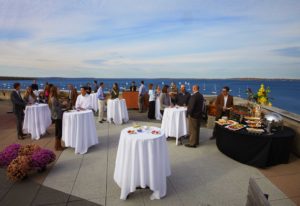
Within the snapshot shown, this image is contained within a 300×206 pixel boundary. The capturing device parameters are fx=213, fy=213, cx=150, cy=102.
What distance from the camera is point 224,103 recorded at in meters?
6.84

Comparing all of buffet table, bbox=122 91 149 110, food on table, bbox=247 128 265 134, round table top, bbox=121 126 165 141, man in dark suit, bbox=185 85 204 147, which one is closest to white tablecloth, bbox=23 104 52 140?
round table top, bbox=121 126 165 141

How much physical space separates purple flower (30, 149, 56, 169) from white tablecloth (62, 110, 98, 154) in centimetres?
113

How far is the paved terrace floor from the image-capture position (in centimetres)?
361

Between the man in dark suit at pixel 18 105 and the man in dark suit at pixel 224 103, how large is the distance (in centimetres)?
640

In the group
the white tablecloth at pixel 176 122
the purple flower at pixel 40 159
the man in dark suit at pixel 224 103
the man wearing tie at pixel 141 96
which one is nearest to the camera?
the purple flower at pixel 40 159

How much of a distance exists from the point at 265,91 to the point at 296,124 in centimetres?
128

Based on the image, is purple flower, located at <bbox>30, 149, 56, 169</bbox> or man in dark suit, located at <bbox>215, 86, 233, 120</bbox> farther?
man in dark suit, located at <bbox>215, 86, 233, 120</bbox>

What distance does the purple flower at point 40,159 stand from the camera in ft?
14.4

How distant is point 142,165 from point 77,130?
9.51 feet

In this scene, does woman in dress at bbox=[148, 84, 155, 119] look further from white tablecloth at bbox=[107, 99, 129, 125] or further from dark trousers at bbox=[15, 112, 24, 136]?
dark trousers at bbox=[15, 112, 24, 136]

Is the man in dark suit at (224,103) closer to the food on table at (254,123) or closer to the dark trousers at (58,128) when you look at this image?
the food on table at (254,123)

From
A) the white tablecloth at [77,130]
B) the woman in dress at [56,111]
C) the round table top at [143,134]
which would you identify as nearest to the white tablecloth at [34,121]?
the woman in dress at [56,111]

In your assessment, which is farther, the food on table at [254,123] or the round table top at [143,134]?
the food on table at [254,123]

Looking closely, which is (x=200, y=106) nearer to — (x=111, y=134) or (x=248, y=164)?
(x=248, y=164)
